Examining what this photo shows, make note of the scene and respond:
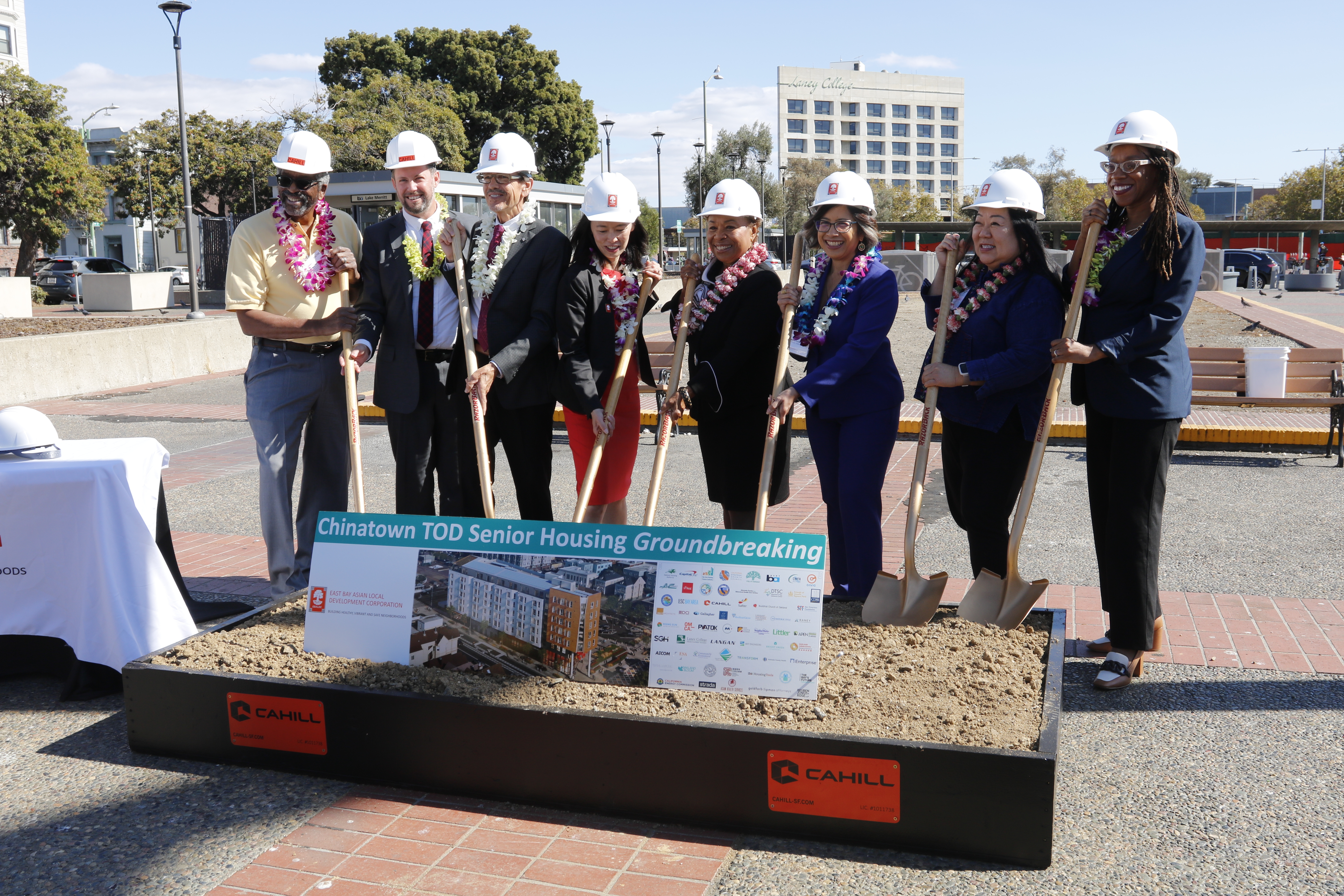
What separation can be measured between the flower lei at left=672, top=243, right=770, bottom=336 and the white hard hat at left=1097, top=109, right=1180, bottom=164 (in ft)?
4.53

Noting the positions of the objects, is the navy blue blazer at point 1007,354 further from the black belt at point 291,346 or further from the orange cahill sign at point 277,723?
the black belt at point 291,346

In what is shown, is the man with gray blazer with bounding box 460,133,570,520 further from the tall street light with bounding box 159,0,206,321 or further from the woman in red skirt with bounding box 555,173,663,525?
the tall street light with bounding box 159,0,206,321

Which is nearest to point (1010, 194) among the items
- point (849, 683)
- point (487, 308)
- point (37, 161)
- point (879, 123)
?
point (849, 683)

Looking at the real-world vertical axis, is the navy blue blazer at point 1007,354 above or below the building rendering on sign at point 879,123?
below

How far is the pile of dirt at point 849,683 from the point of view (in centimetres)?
322

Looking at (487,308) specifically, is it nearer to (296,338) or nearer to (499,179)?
(499,179)

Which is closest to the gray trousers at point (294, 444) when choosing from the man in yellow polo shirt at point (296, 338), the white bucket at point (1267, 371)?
the man in yellow polo shirt at point (296, 338)

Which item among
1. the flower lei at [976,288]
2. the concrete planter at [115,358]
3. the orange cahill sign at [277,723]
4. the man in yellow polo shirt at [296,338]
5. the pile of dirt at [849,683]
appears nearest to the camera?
the pile of dirt at [849,683]

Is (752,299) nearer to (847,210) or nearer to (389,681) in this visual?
(847,210)

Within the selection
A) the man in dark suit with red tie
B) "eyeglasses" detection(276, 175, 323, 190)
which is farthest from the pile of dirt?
"eyeglasses" detection(276, 175, 323, 190)

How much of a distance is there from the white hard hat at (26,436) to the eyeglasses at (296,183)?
4.49 feet

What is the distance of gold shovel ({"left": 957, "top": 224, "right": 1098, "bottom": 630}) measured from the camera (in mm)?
3924

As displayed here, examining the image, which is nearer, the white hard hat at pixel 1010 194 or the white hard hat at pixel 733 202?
the white hard hat at pixel 1010 194

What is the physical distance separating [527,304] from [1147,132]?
248 cm
